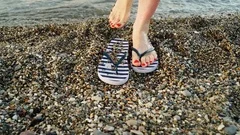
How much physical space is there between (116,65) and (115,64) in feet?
0.04

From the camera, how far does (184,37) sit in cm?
338

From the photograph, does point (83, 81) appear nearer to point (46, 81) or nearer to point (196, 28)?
point (46, 81)

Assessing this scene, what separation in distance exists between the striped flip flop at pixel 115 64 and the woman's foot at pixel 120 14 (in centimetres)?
30

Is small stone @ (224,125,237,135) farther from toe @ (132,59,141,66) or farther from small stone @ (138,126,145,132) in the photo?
toe @ (132,59,141,66)

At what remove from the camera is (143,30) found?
10.1ft

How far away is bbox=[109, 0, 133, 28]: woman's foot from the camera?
137 inches

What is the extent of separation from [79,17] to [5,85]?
1.74m

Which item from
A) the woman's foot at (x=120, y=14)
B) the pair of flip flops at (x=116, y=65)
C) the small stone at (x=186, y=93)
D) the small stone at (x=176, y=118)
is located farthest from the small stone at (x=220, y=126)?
the woman's foot at (x=120, y=14)

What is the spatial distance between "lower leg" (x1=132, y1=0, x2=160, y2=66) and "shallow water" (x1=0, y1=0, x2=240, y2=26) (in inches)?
45.9

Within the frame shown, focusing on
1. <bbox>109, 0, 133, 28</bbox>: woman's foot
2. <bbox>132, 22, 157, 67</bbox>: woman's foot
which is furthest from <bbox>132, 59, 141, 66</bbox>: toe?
<bbox>109, 0, 133, 28</bbox>: woman's foot

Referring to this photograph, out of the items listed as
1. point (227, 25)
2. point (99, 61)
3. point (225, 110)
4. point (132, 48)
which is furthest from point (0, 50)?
point (227, 25)

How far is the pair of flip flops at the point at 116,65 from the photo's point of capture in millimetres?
2754

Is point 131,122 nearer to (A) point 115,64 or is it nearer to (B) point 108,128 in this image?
(B) point 108,128

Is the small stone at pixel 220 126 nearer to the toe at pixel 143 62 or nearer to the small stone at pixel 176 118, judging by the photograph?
the small stone at pixel 176 118
